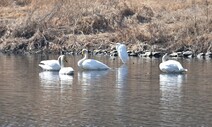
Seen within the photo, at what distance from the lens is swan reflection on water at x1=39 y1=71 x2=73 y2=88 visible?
24000 mm

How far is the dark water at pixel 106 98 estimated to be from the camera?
1727 cm

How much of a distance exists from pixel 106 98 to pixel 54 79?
583 centimetres

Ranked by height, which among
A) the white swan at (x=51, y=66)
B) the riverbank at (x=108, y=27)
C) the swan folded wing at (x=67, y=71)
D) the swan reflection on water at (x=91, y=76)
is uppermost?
the riverbank at (x=108, y=27)

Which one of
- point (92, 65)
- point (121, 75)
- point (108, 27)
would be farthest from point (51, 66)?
point (108, 27)

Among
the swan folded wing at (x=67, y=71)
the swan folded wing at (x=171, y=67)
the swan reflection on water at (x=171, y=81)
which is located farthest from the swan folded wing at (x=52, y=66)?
the swan reflection on water at (x=171, y=81)

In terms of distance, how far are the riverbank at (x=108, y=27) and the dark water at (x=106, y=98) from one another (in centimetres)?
1161

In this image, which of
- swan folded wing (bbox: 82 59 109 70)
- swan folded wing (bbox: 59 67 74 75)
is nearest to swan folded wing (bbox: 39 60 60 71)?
swan folded wing (bbox: 82 59 109 70)

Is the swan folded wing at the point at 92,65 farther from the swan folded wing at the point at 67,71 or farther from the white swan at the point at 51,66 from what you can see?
the swan folded wing at the point at 67,71

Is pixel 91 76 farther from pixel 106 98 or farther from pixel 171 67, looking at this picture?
pixel 106 98

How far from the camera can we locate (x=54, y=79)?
2617 centimetres

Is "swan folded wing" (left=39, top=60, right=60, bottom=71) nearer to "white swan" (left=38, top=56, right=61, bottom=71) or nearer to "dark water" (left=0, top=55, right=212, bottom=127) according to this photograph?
"white swan" (left=38, top=56, right=61, bottom=71)

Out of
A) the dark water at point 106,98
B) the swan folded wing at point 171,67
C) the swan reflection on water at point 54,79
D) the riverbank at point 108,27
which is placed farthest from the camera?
the riverbank at point 108,27

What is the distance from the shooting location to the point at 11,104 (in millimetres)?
19562

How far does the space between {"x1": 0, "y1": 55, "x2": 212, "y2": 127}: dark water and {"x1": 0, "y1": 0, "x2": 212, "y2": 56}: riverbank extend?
11.6 meters
